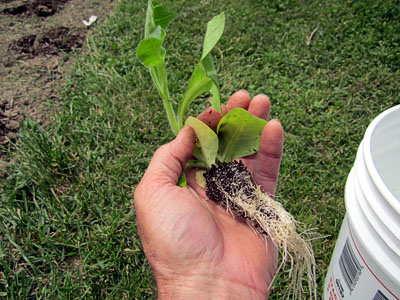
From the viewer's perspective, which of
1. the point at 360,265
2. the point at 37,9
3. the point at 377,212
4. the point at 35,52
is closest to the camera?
the point at 377,212

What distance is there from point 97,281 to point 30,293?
31 centimetres

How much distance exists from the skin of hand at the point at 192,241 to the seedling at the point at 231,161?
0.06m

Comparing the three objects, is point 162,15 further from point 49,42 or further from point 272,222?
point 49,42

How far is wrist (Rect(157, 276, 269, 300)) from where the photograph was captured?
1.23m

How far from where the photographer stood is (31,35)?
265cm

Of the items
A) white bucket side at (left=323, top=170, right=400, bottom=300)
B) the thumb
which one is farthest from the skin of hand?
white bucket side at (left=323, top=170, right=400, bottom=300)

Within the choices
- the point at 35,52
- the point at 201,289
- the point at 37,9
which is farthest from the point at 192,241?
the point at 37,9

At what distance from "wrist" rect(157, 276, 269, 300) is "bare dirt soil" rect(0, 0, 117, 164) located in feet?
4.39

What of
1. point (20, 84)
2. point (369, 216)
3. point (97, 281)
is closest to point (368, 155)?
point (369, 216)

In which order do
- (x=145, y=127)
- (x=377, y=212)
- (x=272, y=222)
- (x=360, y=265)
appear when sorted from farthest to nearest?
(x=145, y=127), (x=272, y=222), (x=360, y=265), (x=377, y=212)

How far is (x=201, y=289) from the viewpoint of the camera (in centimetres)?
124

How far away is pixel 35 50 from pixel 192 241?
215cm

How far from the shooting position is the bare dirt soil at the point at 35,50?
2230mm

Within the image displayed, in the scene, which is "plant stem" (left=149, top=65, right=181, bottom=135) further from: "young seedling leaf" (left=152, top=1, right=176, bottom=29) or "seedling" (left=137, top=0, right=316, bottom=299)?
"young seedling leaf" (left=152, top=1, right=176, bottom=29)
